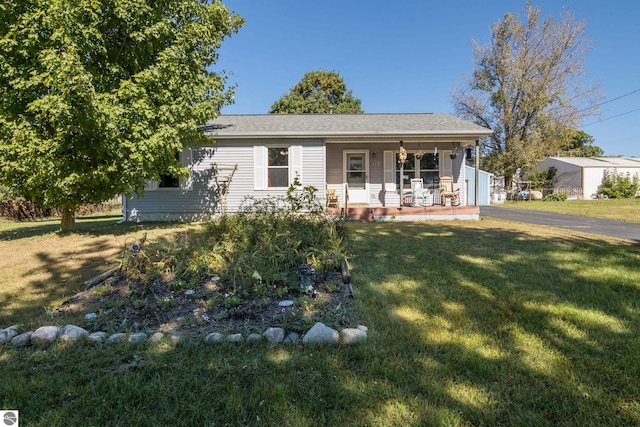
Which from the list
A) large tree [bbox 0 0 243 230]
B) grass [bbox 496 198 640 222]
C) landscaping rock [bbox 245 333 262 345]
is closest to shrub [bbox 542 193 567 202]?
grass [bbox 496 198 640 222]

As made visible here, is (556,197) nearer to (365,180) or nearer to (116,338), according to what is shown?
(365,180)

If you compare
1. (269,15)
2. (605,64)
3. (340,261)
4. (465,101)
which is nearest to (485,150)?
(465,101)

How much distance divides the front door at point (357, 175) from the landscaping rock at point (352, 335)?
9.47m

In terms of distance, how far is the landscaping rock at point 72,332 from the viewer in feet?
8.03

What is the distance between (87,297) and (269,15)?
13281 mm

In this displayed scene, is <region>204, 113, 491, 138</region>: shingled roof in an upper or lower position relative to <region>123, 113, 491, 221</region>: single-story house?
upper

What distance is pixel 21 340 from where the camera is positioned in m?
2.44

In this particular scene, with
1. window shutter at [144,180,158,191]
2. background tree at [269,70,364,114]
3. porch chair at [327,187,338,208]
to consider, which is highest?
background tree at [269,70,364,114]

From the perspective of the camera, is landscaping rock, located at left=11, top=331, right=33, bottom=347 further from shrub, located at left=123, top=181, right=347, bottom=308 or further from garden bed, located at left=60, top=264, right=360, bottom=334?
shrub, located at left=123, top=181, right=347, bottom=308

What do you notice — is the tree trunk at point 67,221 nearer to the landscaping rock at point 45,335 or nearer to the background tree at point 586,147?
the landscaping rock at point 45,335

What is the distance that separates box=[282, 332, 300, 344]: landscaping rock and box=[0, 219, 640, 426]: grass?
0.08m

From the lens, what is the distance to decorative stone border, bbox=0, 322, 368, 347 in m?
2.42

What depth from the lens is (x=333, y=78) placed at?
29656 mm

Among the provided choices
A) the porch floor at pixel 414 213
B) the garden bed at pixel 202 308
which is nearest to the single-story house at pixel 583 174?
the porch floor at pixel 414 213
